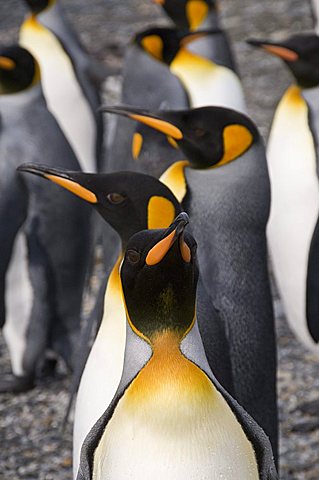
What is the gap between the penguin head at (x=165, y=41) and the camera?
5.12 m

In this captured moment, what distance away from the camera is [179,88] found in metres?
4.89

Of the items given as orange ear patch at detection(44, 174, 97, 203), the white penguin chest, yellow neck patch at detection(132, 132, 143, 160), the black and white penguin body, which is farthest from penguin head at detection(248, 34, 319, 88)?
the white penguin chest

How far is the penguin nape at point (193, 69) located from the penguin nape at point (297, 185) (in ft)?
2.70

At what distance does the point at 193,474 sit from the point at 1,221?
2.06m

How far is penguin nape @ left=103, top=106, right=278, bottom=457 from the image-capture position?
2.86m

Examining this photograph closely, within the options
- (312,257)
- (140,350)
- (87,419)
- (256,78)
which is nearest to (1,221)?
(312,257)

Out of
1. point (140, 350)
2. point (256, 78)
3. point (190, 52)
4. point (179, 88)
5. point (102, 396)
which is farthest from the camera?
point (256, 78)

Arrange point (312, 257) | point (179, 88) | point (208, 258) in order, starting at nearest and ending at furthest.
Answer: point (208, 258) → point (312, 257) → point (179, 88)

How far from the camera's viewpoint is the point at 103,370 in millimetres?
2701

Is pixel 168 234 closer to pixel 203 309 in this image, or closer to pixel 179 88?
pixel 203 309

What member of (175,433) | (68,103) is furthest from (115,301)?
(68,103)

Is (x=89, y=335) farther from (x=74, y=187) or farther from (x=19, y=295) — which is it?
(x=19, y=295)

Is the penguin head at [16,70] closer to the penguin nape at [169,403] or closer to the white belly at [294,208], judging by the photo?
the white belly at [294,208]

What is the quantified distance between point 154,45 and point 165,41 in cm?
7
